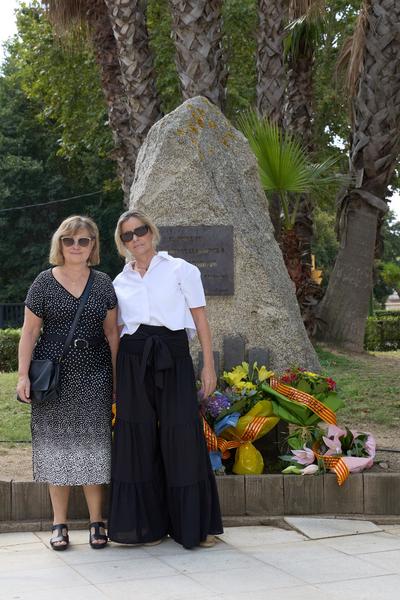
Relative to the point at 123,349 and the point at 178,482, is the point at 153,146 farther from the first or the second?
the point at 178,482

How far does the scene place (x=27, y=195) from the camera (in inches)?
1236

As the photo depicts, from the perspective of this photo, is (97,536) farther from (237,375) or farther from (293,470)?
(237,375)

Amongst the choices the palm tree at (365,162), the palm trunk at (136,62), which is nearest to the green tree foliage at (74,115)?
the palm tree at (365,162)

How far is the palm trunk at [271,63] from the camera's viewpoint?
1309cm

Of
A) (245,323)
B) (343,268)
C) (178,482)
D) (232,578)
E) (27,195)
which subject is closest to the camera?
(232,578)

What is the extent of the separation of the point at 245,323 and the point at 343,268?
7255 millimetres

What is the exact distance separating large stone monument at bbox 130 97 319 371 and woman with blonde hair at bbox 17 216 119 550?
1826 millimetres

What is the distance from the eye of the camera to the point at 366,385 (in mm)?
9844

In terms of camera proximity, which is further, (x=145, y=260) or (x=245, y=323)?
(x=245, y=323)

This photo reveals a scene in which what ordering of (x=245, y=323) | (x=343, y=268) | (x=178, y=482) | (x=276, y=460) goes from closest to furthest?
(x=178, y=482) → (x=276, y=460) → (x=245, y=323) → (x=343, y=268)

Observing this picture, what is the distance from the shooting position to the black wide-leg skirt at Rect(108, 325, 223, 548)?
455 cm

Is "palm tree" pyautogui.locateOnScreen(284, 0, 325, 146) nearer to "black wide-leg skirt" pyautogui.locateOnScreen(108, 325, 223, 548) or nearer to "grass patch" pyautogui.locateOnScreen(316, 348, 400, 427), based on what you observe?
"grass patch" pyautogui.locateOnScreen(316, 348, 400, 427)

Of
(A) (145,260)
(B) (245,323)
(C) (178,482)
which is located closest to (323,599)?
(C) (178,482)

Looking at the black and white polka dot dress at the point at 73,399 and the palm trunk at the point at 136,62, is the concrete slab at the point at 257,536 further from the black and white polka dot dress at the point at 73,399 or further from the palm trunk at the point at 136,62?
the palm trunk at the point at 136,62
